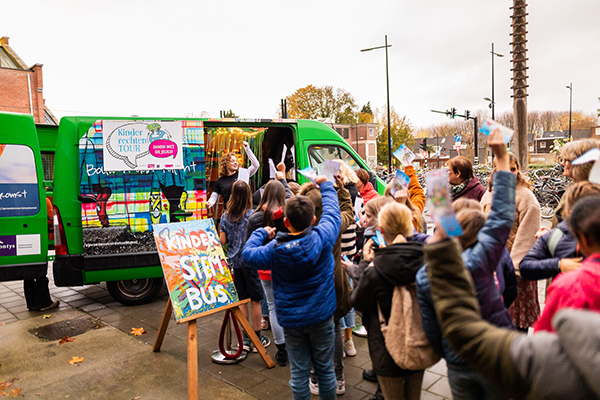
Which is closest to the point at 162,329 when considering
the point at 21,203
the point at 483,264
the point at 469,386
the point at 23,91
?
the point at 21,203

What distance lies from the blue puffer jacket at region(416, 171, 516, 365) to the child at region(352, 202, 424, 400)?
9.2 inches

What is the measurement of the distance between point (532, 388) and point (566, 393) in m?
0.08

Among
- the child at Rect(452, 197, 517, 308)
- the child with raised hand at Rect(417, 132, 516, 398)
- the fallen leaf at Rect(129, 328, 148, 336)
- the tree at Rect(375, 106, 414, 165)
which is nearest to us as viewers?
the child with raised hand at Rect(417, 132, 516, 398)

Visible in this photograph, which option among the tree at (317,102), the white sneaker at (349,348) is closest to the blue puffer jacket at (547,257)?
the white sneaker at (349,348)

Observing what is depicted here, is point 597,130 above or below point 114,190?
above

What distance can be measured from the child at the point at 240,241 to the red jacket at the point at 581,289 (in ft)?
10.4

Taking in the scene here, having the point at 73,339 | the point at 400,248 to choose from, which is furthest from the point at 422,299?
the point at 73,339

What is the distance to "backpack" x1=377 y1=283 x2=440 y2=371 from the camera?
2.26 metres

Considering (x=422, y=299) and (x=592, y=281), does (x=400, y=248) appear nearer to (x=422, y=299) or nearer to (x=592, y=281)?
(x=422, y=299)

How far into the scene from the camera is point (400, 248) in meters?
2.25

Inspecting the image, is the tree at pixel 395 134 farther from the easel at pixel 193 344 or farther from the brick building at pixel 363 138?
the easel at pixel 193 344

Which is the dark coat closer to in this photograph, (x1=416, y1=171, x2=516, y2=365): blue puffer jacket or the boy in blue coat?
(x1=416, y1=171, x2=516, y2=365): blue puffer jacket

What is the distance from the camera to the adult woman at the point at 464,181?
425 centimetres

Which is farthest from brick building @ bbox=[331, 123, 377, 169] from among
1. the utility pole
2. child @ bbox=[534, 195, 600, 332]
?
child @ bbox=[534, 195, 600, 332]
